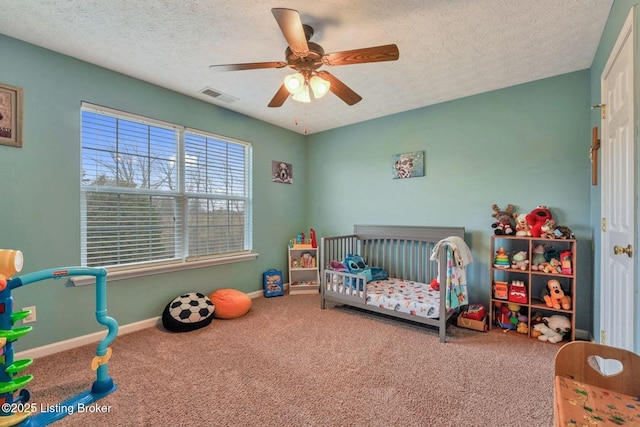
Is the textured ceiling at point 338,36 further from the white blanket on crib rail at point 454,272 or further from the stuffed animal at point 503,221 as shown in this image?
the white blanket on crib rail at point 454,272

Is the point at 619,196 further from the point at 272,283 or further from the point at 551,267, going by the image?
the point at 272,283

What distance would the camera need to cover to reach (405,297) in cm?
280

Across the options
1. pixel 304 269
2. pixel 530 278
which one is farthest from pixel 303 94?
pixel 304 269

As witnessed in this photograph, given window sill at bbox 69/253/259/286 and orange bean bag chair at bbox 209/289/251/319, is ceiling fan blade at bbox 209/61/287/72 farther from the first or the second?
orange bean bag chair at bbox 209/289/251/319

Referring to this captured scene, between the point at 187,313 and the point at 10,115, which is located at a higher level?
the point at 10,115

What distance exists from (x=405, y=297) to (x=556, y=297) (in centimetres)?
129

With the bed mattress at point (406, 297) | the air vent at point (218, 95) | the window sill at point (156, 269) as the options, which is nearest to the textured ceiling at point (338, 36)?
the air vent at point (218, 95)

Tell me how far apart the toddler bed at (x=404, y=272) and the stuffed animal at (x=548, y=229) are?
66 cm

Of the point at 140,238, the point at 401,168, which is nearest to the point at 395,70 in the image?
the point at 401,168

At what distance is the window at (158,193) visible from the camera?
99.2 inches

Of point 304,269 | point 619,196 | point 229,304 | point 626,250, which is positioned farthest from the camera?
point 304,269

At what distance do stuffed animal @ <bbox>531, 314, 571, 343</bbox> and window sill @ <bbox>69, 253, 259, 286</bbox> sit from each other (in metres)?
3.22

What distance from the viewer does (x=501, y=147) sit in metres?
2.94

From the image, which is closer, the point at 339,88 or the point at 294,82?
the point at 294,82
